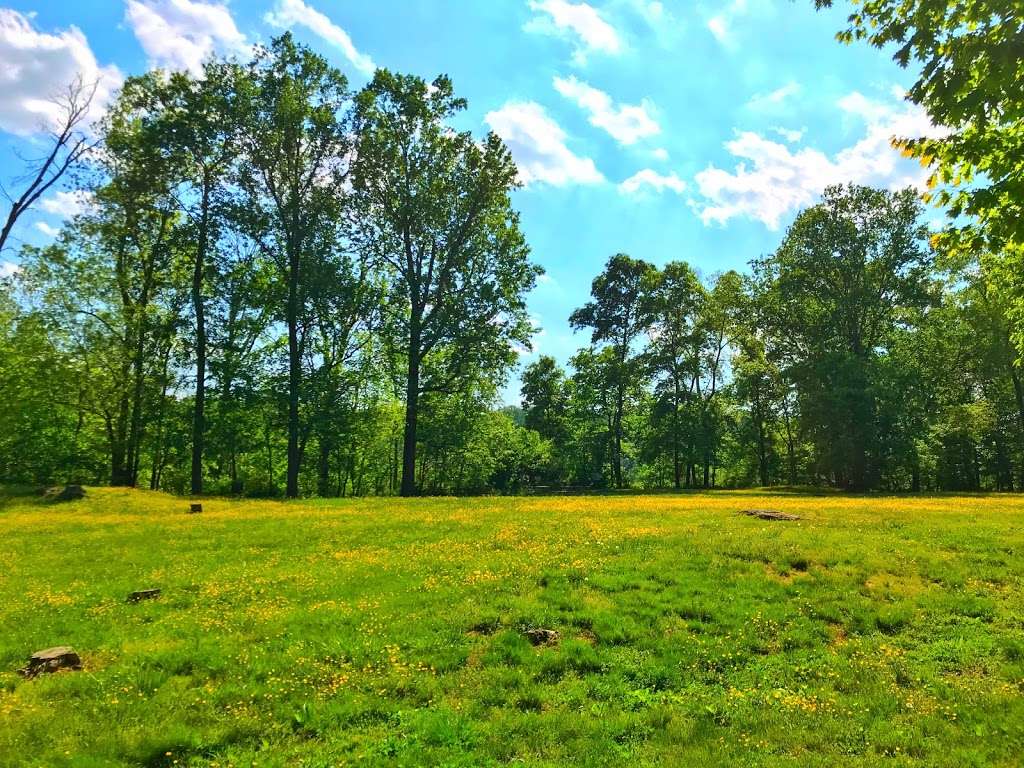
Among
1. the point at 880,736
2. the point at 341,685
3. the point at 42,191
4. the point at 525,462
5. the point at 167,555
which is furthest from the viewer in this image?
the point at 525,462

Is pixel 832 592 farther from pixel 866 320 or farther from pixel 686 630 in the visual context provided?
pixel 866 320

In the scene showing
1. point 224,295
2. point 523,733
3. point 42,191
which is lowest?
point 523,733

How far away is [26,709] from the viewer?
8961mm

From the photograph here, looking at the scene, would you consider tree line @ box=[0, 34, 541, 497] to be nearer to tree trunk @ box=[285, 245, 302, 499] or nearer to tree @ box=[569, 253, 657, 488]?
tree trunk @ box=[285, 245, 302, 499]

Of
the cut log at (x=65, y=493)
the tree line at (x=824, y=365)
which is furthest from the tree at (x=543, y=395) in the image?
the cut log at (x=65, y=493)

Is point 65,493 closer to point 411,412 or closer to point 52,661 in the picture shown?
point 411,412

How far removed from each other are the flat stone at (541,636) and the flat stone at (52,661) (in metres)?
8.56

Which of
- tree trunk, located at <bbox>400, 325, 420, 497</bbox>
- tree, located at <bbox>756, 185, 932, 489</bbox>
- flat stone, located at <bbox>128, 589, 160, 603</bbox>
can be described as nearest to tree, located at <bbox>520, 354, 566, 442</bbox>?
tree, located at <bbox>756, 185, 932, 489</bbox>

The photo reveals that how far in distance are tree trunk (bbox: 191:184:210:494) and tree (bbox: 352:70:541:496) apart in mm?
12614

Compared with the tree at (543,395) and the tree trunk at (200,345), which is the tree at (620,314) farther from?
the tree trunk at (200,345)

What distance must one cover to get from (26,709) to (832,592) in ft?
55.3

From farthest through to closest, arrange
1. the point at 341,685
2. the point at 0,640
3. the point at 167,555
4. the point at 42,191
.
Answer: the point at 42,191
the point at 167,555
the point at 0,640
the point at 341,685

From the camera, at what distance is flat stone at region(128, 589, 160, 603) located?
589 inches

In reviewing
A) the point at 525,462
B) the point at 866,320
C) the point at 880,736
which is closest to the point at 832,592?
the point at 880,736
